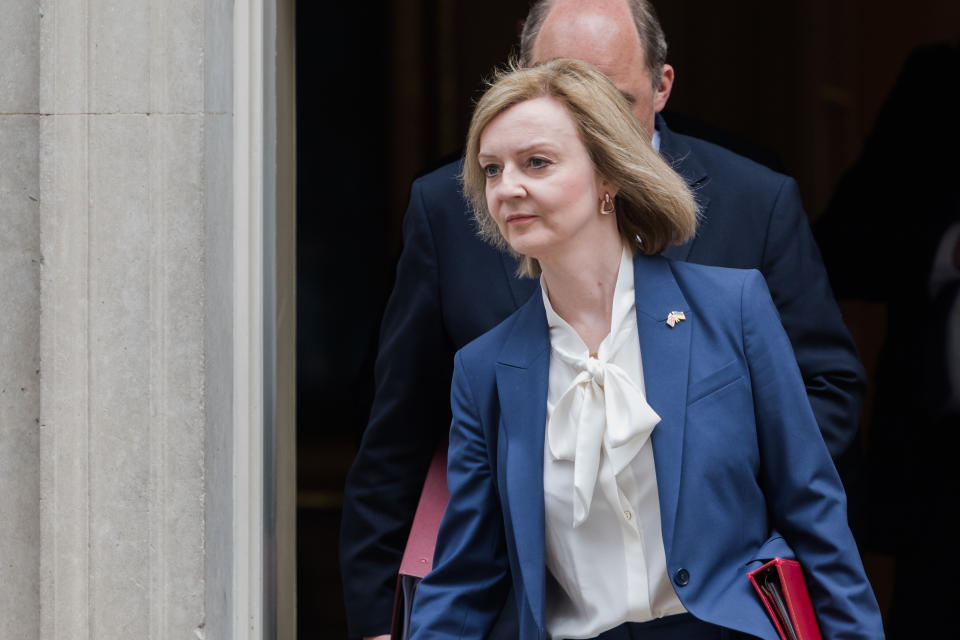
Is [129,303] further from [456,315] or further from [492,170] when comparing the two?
[492,170]

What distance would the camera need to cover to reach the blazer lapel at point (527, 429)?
243cm

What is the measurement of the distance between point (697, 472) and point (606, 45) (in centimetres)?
114

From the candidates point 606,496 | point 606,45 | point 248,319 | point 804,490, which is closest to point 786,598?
point 804,490

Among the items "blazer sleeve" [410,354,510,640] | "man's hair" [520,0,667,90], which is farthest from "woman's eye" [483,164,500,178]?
"man's hair" [520,0,667,90]

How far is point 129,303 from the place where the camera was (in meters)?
3.28

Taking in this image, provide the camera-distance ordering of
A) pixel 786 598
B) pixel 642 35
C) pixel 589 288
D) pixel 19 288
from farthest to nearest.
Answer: pixel 19 288, pixel 642 35, pixel 589 288, pixel 786 598

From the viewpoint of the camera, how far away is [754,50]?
8367 millimetres

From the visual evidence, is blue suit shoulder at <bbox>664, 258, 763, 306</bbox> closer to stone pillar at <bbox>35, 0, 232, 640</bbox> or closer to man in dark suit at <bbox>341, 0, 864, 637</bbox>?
man in dark suit at <bbox>341, 0, 864, 637</bbox>

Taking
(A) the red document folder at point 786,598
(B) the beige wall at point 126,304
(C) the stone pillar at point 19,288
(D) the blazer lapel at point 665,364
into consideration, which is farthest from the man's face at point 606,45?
(C) the stone pillar at point 19,288

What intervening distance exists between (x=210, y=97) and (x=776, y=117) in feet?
18.0

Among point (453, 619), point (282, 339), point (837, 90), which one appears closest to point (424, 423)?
point (282, 339)

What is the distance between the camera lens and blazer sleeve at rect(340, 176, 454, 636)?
10.3 feet

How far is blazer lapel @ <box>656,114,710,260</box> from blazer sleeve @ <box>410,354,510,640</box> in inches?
27.8

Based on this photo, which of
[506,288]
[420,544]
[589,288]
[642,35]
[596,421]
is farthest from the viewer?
[642,35]
